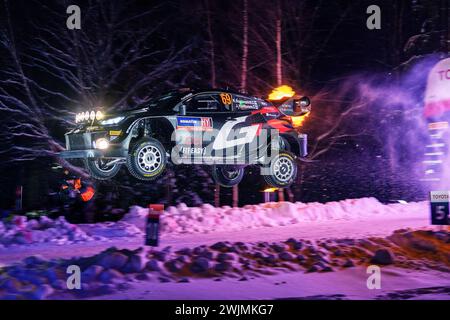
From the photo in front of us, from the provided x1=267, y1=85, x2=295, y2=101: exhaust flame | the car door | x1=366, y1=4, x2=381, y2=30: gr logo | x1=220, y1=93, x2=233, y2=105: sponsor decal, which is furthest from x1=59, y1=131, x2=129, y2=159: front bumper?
x1=366, y1=4, x2=381, y2=30: gr logo

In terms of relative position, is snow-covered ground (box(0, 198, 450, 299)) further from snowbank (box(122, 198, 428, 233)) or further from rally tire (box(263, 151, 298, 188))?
rally tire (box(263, 151, 298, 188))

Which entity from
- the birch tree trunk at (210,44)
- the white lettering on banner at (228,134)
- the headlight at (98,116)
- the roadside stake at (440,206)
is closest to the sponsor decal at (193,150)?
the white lettering on banner at (228,134)

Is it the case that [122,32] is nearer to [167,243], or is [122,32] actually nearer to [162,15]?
[162,15]

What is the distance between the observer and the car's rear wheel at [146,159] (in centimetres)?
740

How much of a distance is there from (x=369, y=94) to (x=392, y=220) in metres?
3.91

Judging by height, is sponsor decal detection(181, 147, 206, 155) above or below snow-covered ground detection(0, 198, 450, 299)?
above

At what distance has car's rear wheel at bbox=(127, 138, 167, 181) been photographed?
24.3 ft

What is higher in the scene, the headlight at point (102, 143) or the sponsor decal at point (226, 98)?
the sponsor decal at point (226, 98)

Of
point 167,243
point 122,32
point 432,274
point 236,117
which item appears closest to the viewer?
point 236,117

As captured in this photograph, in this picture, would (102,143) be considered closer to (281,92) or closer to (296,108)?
(296,108)

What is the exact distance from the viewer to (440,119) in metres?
10.2

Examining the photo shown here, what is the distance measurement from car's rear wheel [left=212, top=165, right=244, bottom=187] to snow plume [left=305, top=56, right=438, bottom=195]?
14.5 ft

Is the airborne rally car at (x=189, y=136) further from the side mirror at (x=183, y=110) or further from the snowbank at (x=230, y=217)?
the snowbank at (x=230, y=217)
